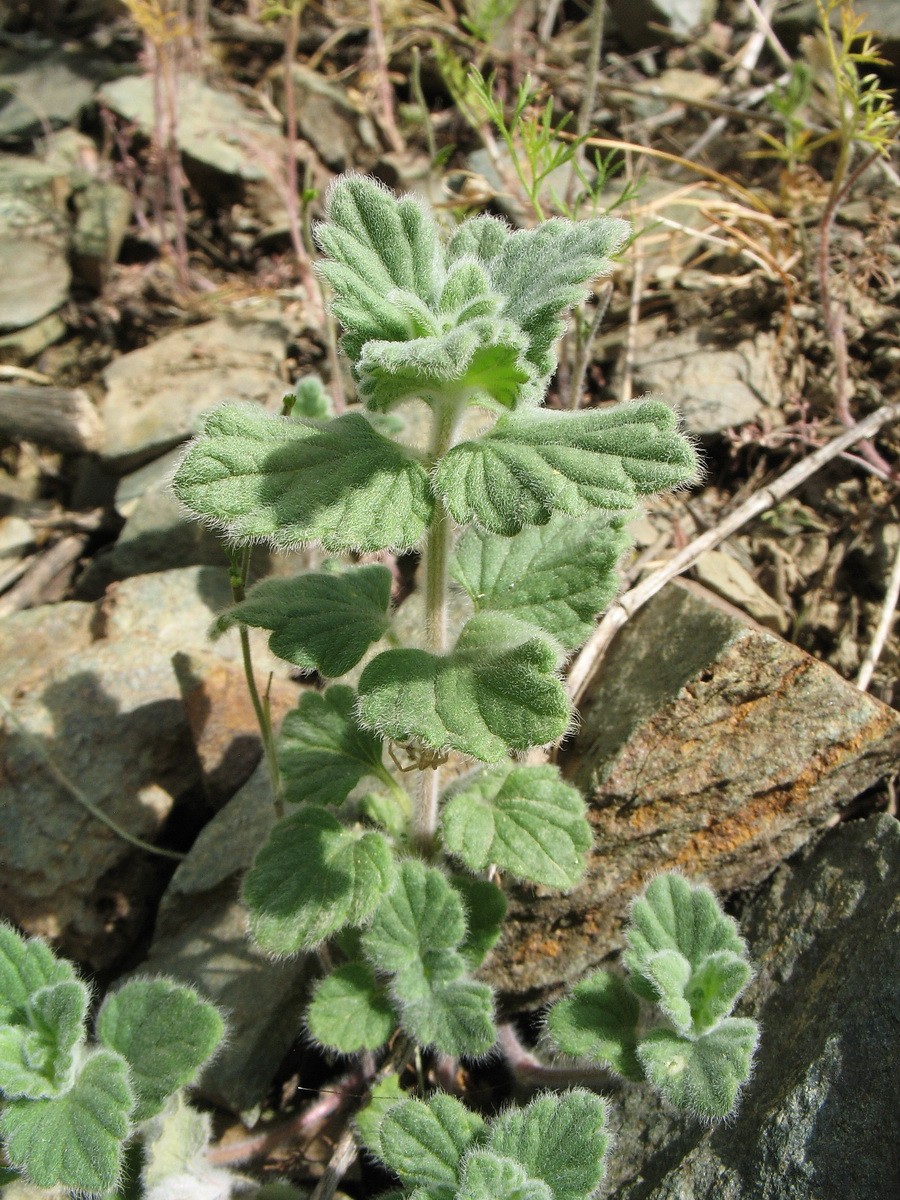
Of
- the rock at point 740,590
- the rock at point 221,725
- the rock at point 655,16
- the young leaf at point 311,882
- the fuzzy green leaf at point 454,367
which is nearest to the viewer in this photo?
the fuzzy green leaf at point 454,367

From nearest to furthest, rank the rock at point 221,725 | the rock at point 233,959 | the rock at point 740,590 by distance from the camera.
Answer: the rock at point 233,959, the rock at point 221,725, the rock at point 740,590

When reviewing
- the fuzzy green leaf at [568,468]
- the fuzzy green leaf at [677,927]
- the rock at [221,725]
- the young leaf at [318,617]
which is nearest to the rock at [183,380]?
the rock at [221,725]

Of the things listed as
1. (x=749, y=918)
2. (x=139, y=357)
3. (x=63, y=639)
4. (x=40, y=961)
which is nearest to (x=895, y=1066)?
(x=749, y=918)

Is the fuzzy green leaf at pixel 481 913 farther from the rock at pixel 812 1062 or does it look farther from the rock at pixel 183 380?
the rock at pixel 183 380

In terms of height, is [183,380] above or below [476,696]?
below

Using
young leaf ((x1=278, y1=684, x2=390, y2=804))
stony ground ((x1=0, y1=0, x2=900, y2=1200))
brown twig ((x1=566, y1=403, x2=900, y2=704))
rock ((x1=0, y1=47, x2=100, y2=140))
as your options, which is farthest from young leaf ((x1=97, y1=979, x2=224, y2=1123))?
rock ((x1=0, y1=47, x2=100, y2=140))

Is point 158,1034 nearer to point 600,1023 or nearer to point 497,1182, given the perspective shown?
point 497,1182

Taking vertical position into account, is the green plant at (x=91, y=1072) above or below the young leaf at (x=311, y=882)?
below

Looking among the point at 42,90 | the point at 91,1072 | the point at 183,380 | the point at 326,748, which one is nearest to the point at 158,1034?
the point at 91,1072
